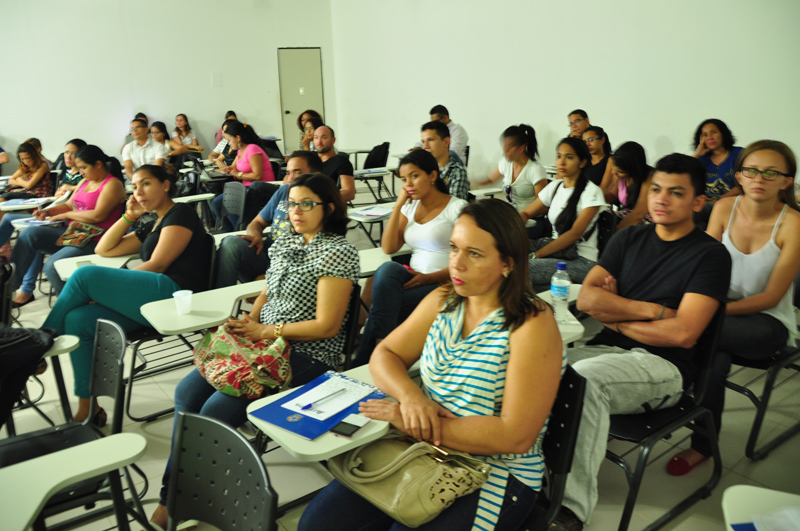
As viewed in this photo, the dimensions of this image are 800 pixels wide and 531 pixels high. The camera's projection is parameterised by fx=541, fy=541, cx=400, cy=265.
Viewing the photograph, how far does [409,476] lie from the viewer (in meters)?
1.30

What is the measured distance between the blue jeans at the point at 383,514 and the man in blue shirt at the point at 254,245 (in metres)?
1.89

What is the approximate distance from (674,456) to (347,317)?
1.55 m

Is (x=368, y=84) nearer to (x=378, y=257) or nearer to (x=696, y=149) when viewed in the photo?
(x=696, y=149)

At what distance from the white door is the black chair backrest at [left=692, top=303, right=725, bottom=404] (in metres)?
10.1

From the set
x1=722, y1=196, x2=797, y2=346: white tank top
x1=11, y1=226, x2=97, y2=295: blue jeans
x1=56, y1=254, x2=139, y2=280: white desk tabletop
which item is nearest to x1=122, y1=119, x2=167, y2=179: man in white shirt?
x1=11, y1=226, x2=97, y2=295: blue jeans

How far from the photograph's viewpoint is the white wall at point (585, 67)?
15.6ft

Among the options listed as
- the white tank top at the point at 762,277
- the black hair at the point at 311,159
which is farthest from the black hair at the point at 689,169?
the black hair at the point at 311,159

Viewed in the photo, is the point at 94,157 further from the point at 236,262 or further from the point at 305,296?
the point at 305,296

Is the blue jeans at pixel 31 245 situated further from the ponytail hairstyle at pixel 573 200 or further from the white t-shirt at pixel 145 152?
the ponytail hairstyle at pixel 573 200

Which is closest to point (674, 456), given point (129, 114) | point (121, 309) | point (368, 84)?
A: point (121, 309)

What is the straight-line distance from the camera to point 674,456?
2.36 meters

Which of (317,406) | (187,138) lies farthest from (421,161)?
(187,138)

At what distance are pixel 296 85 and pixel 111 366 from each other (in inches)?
400

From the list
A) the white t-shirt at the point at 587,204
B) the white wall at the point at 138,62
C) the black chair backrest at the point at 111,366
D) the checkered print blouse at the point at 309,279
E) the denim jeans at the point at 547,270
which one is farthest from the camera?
the white wall at the point at 138,62
